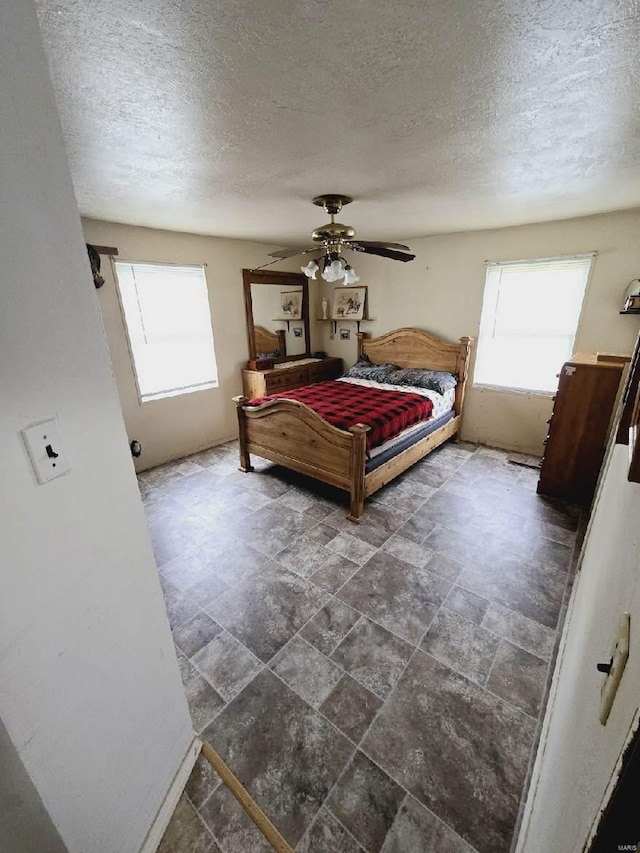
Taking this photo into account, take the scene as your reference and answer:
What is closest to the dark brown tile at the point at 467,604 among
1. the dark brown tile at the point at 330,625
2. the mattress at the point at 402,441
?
the dark brown tile at the point at 330,625

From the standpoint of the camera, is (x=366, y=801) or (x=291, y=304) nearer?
(x=366, y=801)

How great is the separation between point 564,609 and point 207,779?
1.91 m

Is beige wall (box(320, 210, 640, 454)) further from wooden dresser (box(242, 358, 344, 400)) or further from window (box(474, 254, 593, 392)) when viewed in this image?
wooden dresser (box(242, 358, 344, 400))

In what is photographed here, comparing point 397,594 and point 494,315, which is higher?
point 494,315

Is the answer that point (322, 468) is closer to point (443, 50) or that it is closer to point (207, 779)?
point (207, 779)

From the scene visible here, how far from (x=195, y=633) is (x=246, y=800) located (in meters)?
0.77

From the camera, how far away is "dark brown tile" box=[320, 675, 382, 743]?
1382 mm

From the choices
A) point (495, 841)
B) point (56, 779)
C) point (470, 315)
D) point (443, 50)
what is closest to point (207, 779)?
point (56, 779)

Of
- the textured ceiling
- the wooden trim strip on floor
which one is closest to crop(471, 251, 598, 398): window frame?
the textured ceiling

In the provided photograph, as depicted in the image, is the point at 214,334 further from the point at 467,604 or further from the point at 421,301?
the point at 467,604

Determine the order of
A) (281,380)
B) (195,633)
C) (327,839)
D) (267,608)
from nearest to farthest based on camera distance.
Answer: (327,839)
(195,633)
(267,608)
(281,380)

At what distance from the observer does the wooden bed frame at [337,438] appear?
105 inches

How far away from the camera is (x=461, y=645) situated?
1.71 meters

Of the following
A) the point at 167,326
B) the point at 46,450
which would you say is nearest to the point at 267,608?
the point at 46,450
